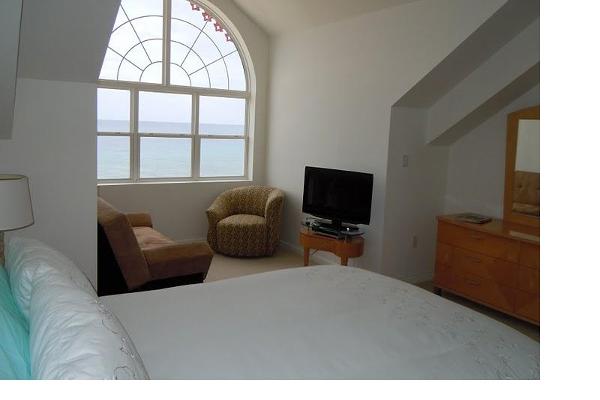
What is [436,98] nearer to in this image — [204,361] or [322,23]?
[322,23]

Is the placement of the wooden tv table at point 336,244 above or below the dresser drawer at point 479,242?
below

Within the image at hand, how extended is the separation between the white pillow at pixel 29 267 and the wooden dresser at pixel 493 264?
3.14m

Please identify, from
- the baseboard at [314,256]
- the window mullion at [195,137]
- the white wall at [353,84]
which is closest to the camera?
the white wall at [353,84]

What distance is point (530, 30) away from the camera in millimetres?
3902

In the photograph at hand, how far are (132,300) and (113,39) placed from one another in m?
4.08

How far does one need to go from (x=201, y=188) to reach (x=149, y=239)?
1.76 m

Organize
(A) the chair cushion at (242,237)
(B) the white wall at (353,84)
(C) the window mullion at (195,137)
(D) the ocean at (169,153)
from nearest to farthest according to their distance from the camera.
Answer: (B) the white wall at (353,84), (A) the chair cushion at (242,237), (D) the ocean at (169,153), (C) the window mullion at (195,137)

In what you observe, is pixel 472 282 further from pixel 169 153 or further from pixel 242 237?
pixel 169 153

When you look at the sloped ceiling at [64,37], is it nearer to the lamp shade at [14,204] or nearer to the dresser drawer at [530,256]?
the lamp shade at [14,204]

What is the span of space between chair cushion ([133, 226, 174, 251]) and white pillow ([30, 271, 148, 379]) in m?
2.59

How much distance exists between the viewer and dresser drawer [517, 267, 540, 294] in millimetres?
3807

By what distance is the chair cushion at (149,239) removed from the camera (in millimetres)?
4273

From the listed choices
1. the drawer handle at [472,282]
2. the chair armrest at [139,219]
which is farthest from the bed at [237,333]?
the chair armrest at [139,219]

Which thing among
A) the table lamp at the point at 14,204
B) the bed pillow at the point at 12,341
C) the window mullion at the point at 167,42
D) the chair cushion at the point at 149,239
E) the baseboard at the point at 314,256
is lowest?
the baseboard at the point at 314,256
